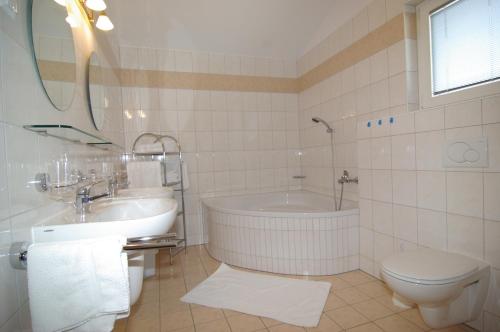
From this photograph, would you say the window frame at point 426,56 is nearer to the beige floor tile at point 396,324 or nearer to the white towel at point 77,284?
the beige floor tile at point 396,324

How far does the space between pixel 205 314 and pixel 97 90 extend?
1.73 meters

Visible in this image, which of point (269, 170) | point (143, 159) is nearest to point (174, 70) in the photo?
point (143, 159)

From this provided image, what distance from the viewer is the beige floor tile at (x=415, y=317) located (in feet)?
4.75

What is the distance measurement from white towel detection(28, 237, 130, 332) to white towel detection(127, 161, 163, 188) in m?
1.88

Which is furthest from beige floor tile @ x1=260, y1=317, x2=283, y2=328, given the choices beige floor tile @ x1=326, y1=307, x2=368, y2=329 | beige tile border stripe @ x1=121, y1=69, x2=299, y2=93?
beige tile border stripe @ x1=121, y1=69, x2=299, y2=93

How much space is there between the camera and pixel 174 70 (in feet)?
9.74

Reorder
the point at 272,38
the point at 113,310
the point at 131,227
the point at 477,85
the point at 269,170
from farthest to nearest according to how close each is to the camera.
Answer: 1. the point at 269,170
2. the point at 272,38
3. the point at 477,85
4. the point at 131,227
5. the point at 113,310

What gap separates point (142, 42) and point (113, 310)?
9.20ft

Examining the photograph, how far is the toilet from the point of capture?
1.23m

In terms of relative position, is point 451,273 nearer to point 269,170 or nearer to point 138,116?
point 269,170

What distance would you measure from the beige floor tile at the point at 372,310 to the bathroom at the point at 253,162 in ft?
0.04

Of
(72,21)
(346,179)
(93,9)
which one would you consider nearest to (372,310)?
(346,179)

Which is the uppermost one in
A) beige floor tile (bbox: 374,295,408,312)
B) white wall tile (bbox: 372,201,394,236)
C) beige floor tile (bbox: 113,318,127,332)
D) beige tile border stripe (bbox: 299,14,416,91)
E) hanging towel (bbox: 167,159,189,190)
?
beige tile border stripe (bbox: 299,14,416,91)

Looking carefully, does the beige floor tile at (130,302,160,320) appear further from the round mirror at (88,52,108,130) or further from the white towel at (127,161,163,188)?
A: the round mirror at (88,52,108,130)
